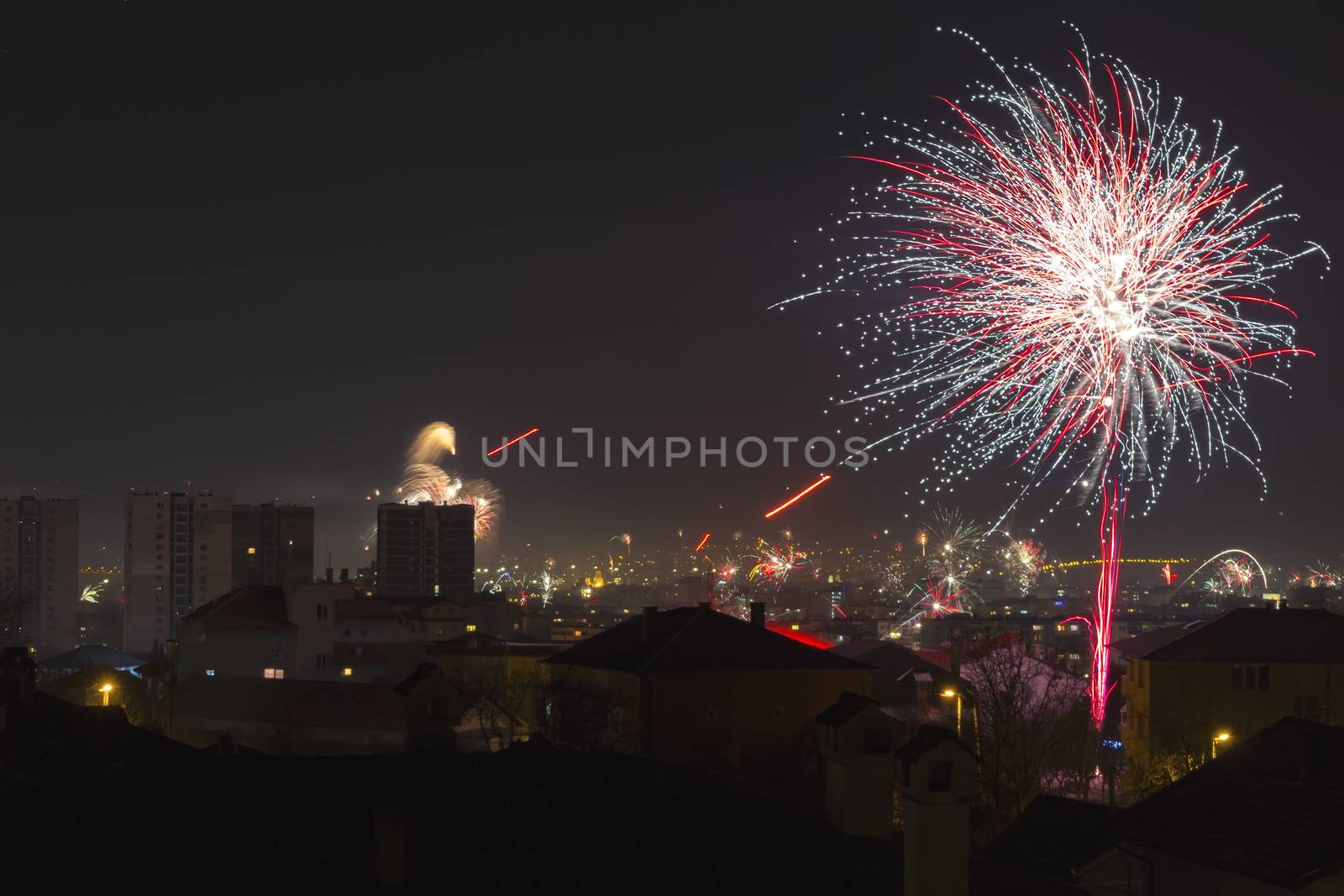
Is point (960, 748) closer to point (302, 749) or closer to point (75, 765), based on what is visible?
point (75, 765)

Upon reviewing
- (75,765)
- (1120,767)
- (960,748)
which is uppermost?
(960,748)

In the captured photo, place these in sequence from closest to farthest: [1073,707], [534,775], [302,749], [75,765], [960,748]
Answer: [960,748], [534,775], [75,765], [302,749], [1073,707]

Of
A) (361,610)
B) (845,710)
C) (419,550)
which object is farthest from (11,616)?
(419,550)

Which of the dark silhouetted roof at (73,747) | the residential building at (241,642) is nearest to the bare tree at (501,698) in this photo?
the dark silhouetted roof at (73,747)

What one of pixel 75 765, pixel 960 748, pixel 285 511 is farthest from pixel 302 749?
pixel 285 511

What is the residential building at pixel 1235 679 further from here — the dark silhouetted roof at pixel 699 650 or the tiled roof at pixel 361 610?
the tiled roof at pixel 361 610

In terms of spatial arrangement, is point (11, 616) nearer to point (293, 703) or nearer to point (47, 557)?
point (293, 703)

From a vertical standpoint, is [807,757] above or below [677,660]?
below

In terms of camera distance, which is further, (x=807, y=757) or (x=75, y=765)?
(x=807, y=757)
